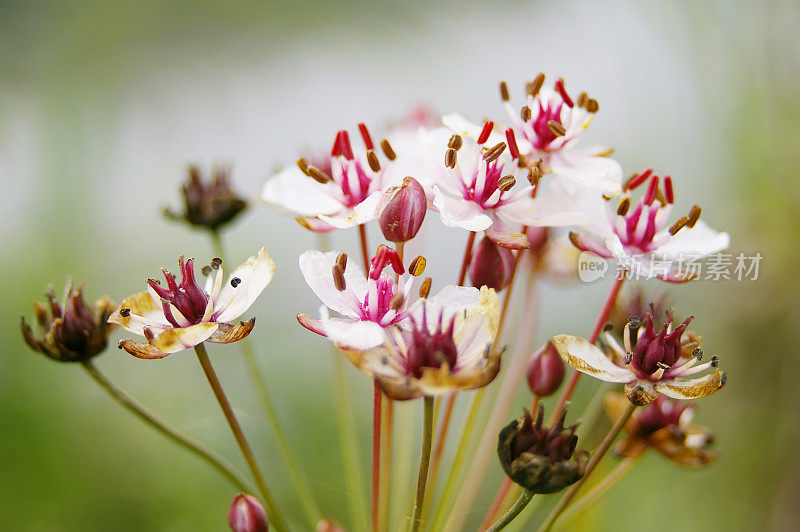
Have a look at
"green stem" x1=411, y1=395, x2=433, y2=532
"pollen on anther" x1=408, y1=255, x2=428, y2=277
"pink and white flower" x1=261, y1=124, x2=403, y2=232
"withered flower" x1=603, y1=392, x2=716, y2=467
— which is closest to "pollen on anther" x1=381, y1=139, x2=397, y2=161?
"pink and white flower" x1=261, y1=124, x2=403, y2=232

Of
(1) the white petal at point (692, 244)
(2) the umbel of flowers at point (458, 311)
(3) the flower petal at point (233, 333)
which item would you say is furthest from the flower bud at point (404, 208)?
(1) the white petal at point (692, 244)

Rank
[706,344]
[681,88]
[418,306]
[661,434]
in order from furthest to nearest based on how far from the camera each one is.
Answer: [681,88] < [706,344] < [661,434] < [418,306]

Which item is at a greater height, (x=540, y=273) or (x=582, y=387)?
(x=540, y=273)

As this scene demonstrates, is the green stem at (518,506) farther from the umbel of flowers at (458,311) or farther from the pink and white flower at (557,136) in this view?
the pink and white flower at (557,136)

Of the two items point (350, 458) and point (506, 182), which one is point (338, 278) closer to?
point (506, 182)

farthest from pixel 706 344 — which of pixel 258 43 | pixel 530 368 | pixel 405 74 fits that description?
pixel 258 43

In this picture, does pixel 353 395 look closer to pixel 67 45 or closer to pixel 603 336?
pixel 603 336
